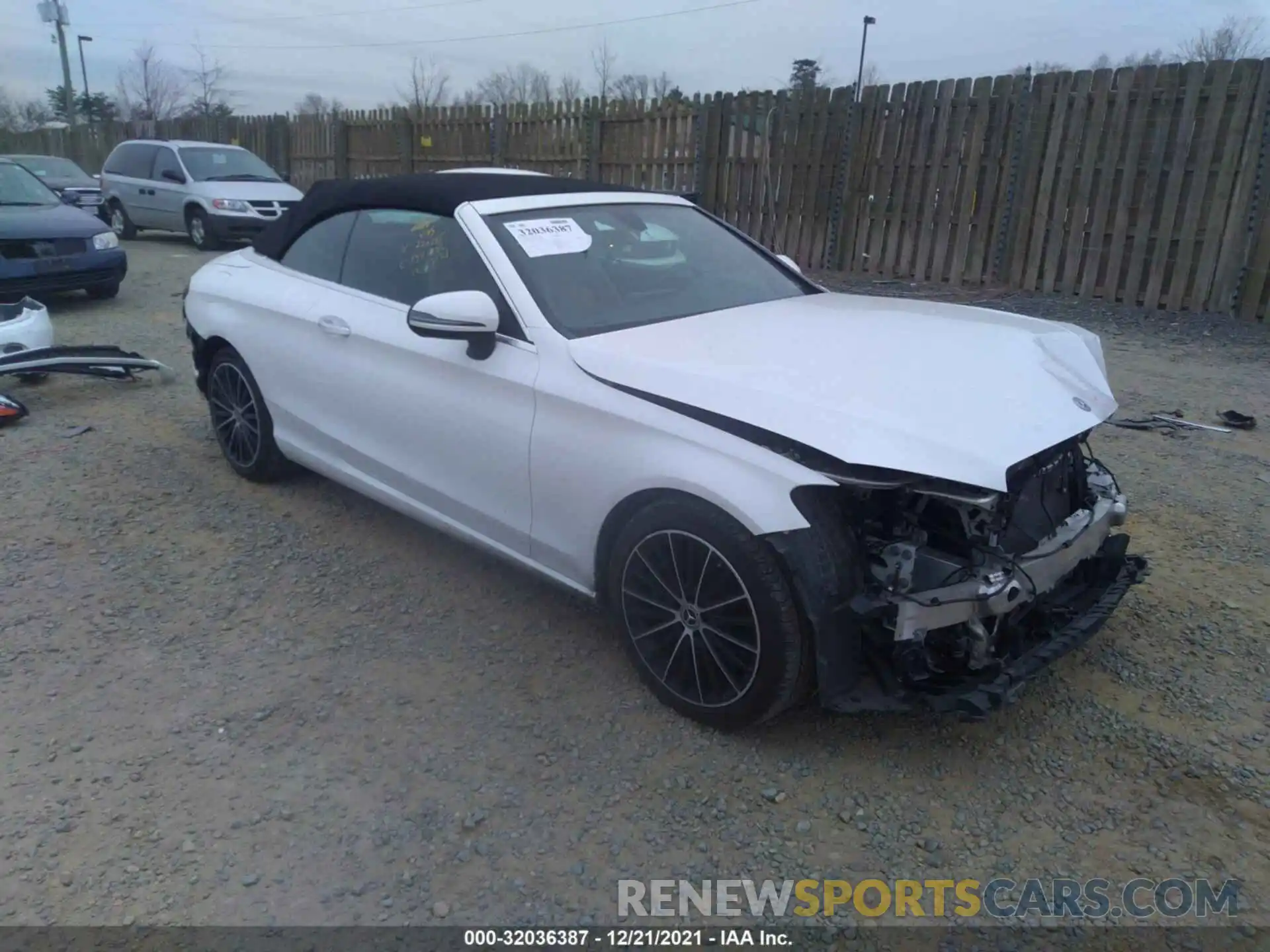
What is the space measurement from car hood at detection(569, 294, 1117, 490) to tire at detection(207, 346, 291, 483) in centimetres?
234

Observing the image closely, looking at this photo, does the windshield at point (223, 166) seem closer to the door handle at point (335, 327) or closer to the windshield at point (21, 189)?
the windshield at point (21, 189)

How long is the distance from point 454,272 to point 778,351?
1.38m

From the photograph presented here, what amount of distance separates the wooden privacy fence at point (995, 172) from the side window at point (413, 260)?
26.1ft

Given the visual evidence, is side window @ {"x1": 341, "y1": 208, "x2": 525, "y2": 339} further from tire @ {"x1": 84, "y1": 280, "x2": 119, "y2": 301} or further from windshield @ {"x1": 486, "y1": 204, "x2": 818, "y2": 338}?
tire @ {"x1": 84, "y1": 280, "x2": 119, "y2": 301}

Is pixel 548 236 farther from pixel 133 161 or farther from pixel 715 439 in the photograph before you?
pixel 133 161

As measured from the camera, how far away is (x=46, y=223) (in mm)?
9414

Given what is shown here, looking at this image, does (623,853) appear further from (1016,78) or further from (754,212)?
(754,212)

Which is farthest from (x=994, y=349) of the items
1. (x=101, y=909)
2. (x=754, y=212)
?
(x=754, y=212)

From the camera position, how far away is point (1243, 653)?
3.39 m

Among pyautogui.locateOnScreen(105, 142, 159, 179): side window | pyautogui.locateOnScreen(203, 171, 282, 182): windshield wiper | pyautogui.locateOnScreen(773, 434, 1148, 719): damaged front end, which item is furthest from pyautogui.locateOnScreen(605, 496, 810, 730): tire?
pyautogui.locateOnScreen(105, 142, 159, 179): side window

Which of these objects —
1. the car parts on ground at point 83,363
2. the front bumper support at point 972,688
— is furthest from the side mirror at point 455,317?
the car parts on ground at point 83,363

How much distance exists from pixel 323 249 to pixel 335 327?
0.61 meters

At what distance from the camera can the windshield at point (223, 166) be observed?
1483 cm

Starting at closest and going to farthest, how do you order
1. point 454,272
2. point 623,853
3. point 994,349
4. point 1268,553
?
point 623,853 < point 994,349 < point 454,272 < point 1268,553
